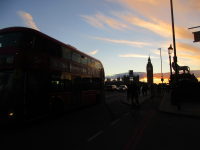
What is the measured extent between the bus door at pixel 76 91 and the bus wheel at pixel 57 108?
A: 1485mm

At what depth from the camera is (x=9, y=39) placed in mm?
7148

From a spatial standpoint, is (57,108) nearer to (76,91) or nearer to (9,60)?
(76,91)

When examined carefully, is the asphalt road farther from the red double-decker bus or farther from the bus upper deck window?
the bus upper deck window

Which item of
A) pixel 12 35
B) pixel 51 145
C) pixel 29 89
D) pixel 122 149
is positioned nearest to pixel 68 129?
pixel 51 145

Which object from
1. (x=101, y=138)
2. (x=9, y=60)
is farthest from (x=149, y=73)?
(x=101, y=138)

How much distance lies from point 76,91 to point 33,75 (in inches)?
173

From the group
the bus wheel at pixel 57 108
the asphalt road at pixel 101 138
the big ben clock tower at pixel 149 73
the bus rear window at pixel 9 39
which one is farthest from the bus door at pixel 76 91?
the big ben clock tower at pixel 149 73

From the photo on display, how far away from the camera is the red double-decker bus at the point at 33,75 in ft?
22.0

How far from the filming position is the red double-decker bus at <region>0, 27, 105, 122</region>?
6695 millimetres

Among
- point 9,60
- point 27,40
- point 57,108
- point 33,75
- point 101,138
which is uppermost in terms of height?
point 27,40

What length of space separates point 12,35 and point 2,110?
3127mm

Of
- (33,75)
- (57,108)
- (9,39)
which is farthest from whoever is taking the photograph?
(57,108)

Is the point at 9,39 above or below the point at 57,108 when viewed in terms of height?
Result: above

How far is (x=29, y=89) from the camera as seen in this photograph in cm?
713
